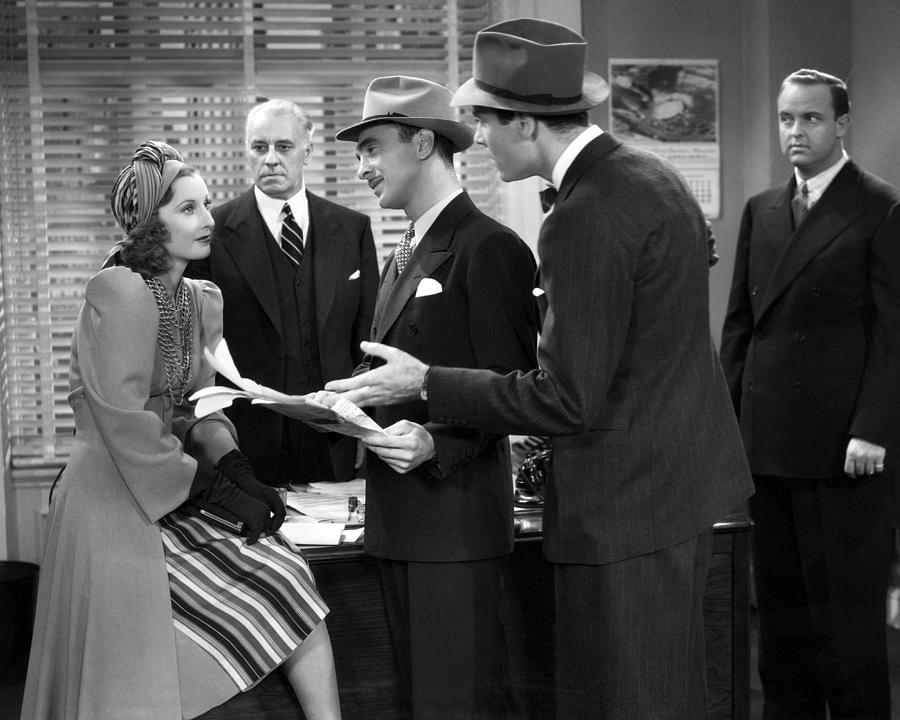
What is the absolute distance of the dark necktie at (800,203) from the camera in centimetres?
348

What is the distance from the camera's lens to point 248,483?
2604 mm

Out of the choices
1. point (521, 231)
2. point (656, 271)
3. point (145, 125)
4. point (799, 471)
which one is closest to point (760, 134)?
point (521, 231)

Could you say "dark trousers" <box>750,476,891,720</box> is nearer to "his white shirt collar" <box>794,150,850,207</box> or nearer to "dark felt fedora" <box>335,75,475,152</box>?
"his white shirt collar" <box>794,150,850,207</box>

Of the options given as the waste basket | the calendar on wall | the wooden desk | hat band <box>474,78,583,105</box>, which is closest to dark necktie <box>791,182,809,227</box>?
the wooden desk

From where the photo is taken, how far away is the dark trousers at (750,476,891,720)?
10.8 feet

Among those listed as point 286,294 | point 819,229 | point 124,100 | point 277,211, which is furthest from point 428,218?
point 124,100

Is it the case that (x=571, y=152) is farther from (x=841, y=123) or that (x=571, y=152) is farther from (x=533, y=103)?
(x=841, y=123)

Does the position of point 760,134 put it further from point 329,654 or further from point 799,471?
point 329,654

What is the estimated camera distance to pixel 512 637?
2.79 m

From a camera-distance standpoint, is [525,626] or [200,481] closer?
[200,481]

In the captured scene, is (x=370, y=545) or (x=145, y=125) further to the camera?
(x=145, y=125)

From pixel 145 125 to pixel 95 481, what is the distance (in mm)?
2776

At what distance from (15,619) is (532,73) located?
3.16 m

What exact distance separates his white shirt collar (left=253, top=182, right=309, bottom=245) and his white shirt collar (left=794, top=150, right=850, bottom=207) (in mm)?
1739
